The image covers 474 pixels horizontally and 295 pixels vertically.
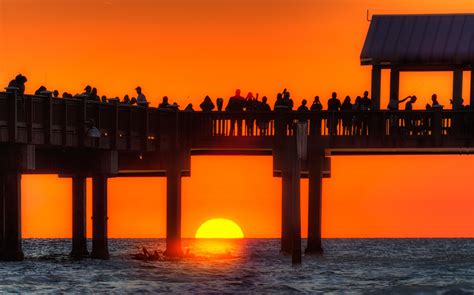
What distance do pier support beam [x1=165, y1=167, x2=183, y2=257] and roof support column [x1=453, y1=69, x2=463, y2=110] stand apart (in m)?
9.94

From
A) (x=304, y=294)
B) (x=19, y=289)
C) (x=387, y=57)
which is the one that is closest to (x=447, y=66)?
(x=387, y=57)

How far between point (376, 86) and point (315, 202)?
4698 mm

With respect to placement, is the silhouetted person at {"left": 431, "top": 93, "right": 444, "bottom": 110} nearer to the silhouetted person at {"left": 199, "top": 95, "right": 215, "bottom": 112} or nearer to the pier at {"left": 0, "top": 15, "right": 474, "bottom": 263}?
the pier at {"left": 0, "top": 15, "right": 474, "bottom": 263}

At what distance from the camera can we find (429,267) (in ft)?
210

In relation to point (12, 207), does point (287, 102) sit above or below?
above

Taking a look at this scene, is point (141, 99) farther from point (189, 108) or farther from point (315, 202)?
point (315, 202)

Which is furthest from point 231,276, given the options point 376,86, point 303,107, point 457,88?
point 457,88

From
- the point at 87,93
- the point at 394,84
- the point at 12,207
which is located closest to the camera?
the point at 12,207

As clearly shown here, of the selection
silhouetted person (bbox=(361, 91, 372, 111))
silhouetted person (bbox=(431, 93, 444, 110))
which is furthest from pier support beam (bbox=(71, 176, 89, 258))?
silhouetted person (bbox=(431, 93, 444, 110))

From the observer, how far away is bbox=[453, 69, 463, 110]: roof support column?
188ft

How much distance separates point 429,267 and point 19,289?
20599 millimetres

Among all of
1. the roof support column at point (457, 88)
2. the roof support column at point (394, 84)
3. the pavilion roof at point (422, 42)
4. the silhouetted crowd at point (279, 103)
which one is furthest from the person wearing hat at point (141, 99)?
the roof support column at point (457, 88)

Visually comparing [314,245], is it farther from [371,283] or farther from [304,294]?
[304,294]

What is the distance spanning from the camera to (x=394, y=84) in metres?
58.5
